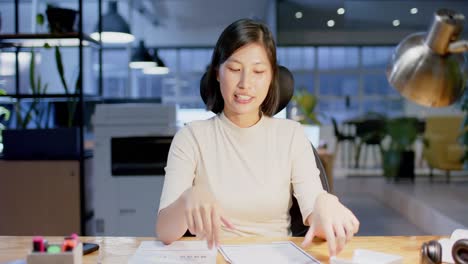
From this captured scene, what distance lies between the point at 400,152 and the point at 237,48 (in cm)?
590

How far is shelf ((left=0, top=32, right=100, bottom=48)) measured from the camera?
3174 millimetres

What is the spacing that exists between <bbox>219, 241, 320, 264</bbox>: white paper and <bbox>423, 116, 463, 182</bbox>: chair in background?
6.08m

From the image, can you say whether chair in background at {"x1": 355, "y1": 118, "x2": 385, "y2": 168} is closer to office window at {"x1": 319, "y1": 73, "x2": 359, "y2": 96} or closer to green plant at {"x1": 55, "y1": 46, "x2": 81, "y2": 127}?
office window at {"x1": 319, "y1": 73, "x2": 359, "y2": 96}

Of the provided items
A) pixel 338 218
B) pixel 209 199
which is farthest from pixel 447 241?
pixel 209 199

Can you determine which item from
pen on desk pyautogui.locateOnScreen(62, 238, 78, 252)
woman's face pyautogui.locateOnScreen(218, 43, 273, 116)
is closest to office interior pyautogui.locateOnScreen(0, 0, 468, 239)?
woman's face pyautogui.locateOnScreen(218, 43, 273, 116)

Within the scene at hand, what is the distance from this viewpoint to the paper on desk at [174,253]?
3.33ft

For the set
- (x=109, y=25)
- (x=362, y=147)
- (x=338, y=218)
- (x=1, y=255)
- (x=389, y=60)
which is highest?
(x=109, y=25)

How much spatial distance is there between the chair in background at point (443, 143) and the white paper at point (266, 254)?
6.08m

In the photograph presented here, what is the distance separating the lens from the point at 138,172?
3.05 meters

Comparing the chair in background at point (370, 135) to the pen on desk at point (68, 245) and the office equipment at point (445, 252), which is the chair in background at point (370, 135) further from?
the pen on desk at point (68, 245)

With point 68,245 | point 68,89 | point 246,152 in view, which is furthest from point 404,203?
point 68,245

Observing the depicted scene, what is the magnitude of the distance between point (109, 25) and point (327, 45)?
161 inches

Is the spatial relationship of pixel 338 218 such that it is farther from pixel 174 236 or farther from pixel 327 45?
pixel 327 45

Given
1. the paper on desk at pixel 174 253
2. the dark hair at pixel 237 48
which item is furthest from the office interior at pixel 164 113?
the paper on desk at pixel 174 253
